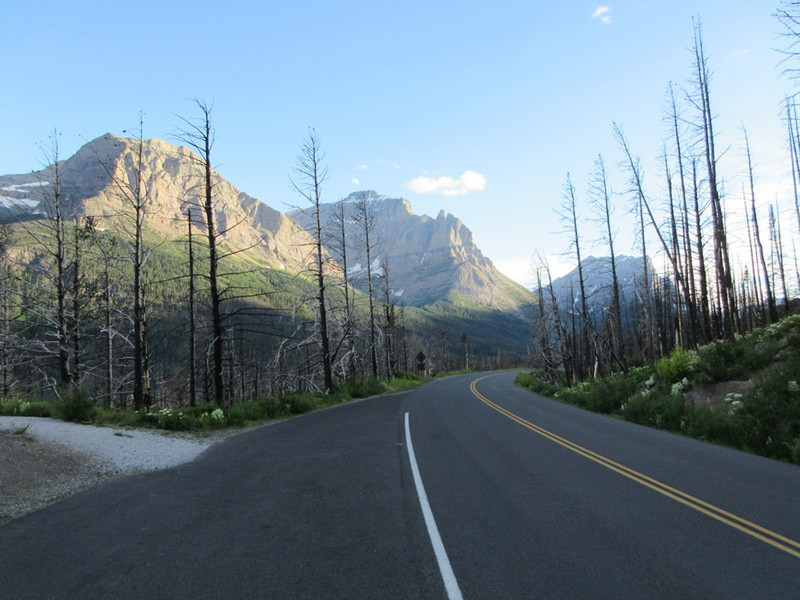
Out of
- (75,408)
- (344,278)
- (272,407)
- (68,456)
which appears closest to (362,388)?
(344,278)

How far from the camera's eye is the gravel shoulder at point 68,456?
20.8 feet

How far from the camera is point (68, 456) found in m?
8.05

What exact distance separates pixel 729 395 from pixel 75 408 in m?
17.2

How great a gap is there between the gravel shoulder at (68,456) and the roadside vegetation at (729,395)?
11558 mm

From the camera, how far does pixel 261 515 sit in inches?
211

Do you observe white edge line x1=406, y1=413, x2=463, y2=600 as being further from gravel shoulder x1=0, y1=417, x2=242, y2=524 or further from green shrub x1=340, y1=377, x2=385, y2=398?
green shrub x1=340, y1=377, x2=385, y2=398

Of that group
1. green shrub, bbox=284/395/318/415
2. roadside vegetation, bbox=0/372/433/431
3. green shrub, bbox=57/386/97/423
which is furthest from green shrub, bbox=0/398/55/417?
green shrub, bbox=284/395/318/415

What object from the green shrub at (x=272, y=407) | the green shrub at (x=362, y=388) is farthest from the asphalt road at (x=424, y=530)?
the green shrub at (x=362, y=388)

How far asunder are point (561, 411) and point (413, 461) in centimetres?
1057

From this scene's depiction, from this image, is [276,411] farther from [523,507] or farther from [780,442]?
[780,442]

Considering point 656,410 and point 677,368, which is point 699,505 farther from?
point 677,368

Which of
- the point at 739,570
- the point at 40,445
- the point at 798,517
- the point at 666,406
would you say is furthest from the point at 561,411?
the point at 40,445

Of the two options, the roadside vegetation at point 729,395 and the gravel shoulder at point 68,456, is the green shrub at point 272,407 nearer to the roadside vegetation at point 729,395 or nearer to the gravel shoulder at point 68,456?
the gravel shoulder at point 68,456

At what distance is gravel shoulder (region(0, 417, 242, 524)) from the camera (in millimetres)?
6348
